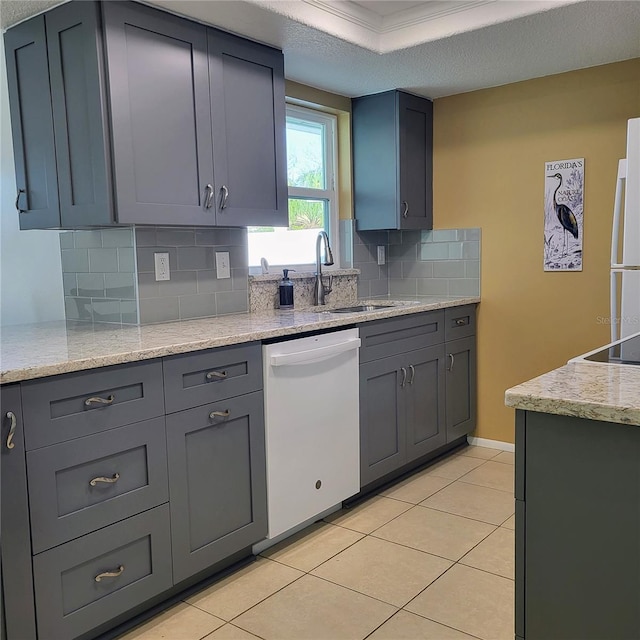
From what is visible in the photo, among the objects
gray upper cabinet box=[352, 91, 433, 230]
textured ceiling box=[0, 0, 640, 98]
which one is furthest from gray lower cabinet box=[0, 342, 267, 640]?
gray upper cabinet box=[352, 91, 433, 230]

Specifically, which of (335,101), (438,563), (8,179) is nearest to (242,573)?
(438,563)

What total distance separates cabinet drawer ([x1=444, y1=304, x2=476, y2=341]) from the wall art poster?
54cm

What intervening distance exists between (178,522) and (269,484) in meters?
0.46

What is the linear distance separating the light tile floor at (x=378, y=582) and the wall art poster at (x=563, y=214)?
138 centimetres

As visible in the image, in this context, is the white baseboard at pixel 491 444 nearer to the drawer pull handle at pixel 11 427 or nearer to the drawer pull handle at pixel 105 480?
the drawer pull handle at pixel 105 480

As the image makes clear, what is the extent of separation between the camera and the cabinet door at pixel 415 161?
3.78 m

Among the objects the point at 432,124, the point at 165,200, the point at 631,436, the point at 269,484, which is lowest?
the point at 269,484

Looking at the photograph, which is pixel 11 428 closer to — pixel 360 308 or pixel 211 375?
pixel 211 375

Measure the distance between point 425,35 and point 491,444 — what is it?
2.46 metres

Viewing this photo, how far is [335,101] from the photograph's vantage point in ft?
12.4

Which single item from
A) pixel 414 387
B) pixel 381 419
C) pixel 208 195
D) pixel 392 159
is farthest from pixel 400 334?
pixel 208 195

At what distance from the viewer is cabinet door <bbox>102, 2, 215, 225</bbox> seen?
2.28 metres

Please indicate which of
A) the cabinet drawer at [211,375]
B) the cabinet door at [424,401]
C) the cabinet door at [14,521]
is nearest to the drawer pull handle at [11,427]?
the cabinet door at [14,521]

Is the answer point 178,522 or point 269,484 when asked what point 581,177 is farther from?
point 178,522
